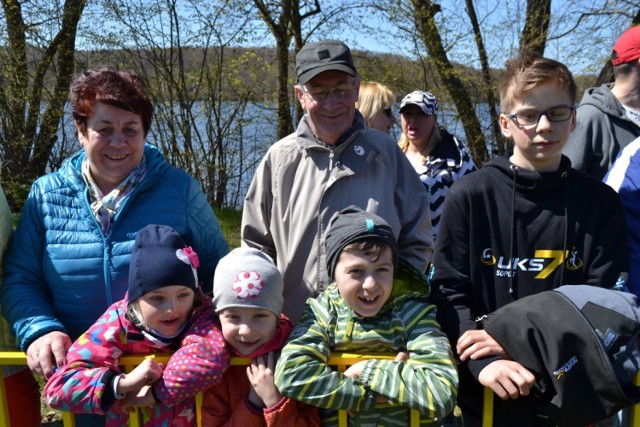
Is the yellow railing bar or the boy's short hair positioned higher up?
the boy's short hair

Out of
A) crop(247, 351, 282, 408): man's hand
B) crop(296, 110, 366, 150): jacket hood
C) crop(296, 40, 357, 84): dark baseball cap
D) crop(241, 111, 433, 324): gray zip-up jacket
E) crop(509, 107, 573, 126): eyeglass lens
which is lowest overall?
crop(247, 351, 282, 408): man's hand

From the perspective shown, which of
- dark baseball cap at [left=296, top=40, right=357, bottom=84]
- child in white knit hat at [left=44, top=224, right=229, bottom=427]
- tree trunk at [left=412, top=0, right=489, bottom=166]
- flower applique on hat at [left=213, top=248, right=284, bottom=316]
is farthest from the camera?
tree trunk at [left=412, top=0, right=489, bottom=166]

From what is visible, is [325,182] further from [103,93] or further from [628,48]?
[628,48]

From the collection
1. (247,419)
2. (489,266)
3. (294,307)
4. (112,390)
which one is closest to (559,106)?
(489,266)

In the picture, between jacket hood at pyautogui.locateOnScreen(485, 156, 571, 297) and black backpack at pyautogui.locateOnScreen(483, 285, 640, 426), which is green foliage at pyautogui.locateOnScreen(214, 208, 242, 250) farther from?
black backpack at pyautogui.locateOnScreen(483, 285, 640, 426)

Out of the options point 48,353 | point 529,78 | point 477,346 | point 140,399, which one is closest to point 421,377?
point 477,346

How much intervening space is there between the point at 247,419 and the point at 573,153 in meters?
2.39

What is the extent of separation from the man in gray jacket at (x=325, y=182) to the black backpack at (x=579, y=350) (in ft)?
2.41

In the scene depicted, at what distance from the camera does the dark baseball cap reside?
273 cm

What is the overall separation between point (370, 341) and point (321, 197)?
808 mm

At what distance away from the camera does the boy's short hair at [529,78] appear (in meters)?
2.49

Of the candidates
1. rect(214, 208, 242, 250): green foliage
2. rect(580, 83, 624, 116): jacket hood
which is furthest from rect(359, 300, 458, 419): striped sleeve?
rect(214, 208, 242, 250): green foliage

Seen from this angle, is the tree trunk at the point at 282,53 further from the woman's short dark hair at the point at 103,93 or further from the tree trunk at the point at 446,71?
the woman's short dark hair at the point at 103,93

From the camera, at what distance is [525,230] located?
95.3 inches
